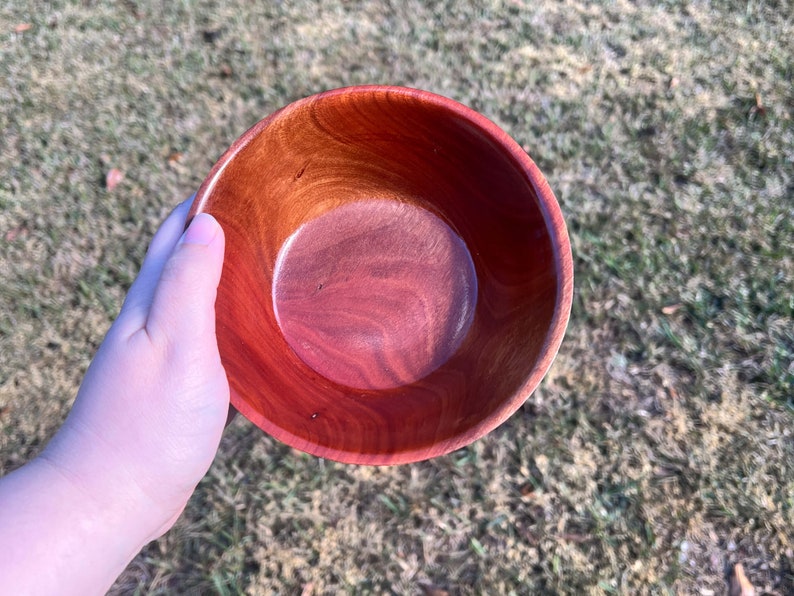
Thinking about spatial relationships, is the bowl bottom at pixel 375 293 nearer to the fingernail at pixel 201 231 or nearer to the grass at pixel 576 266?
the fingernail at pixel 201 231

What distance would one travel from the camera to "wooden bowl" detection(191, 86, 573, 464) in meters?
1.45

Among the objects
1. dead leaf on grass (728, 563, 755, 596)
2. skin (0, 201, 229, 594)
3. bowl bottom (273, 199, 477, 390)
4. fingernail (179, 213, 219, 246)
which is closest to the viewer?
skin (0, 201, 229, 594)

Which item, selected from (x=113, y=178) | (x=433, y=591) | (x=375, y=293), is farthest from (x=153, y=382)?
(x=113, y=178)

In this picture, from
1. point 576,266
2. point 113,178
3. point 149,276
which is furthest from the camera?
point 113,178

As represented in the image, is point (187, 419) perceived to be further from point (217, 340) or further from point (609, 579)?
point (609, 579)

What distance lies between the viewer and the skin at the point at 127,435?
50.4 inches

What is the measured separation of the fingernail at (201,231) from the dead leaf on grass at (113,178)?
1292 millimetres

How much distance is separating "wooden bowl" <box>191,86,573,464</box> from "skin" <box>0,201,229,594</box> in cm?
14

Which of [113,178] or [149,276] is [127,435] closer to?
[149,276]

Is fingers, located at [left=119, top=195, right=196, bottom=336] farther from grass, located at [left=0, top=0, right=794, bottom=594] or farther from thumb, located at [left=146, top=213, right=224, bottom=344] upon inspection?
grass, located at [left=0, top=0, right=794, bottom=594]

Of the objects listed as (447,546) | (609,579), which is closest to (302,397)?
(447,546)

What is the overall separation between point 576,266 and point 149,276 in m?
1.52

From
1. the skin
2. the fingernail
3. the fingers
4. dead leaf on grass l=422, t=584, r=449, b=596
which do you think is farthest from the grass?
the fingernail

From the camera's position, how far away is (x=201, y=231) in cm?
140
